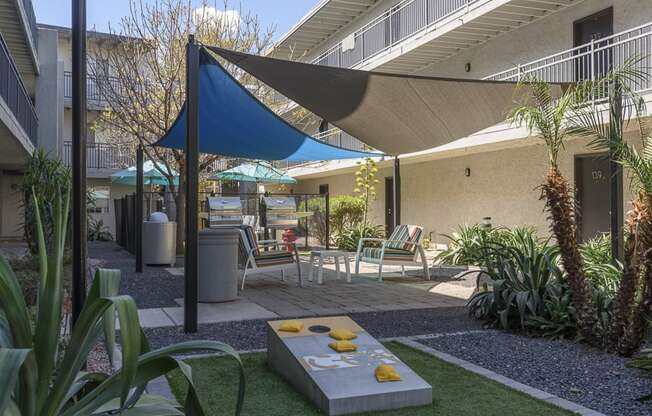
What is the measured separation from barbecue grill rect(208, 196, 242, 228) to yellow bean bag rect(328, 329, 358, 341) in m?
8.73

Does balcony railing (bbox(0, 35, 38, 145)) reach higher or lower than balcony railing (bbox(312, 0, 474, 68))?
lower

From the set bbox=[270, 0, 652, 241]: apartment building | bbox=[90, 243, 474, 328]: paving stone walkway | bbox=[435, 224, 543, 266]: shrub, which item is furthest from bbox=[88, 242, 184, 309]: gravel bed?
bbox=[270, 0, 652, 241]: apartment building

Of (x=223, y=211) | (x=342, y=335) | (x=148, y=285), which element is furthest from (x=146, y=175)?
(x=342, y=335)

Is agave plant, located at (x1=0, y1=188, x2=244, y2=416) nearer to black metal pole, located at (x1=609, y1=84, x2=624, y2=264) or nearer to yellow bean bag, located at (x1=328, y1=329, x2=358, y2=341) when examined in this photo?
yellow bean bag, located at (x1=328, y1=329, x2=358, y2=341)

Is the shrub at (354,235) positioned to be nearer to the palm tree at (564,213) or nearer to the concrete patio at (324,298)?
the concrete patio at (324,298)

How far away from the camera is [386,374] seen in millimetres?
3568

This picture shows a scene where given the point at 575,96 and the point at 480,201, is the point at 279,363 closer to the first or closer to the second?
the point at 575,96

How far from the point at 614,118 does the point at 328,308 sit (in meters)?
3.61

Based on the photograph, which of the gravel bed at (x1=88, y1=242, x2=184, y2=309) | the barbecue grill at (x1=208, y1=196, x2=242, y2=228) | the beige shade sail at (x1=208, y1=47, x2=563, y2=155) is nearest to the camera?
the beige shade sail at (x1=208, y1=47, x2=563, y2=155)

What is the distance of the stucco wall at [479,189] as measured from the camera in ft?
43.3

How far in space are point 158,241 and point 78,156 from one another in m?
8.28

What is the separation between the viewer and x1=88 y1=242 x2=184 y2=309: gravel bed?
7.37m

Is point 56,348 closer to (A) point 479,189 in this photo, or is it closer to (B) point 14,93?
(B) point 14,93

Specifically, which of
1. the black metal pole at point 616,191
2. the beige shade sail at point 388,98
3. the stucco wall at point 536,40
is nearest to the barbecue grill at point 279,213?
the beige shade sail at point 388,98
